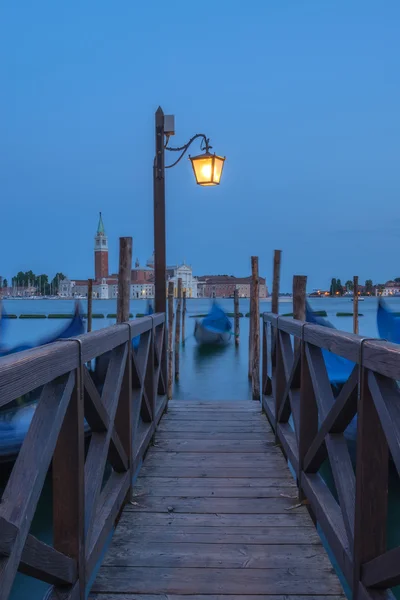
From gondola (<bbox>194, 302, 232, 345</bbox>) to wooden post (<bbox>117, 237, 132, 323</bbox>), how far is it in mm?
15252

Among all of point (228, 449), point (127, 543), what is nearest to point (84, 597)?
point (127, 543)

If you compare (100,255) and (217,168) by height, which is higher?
(100,255)

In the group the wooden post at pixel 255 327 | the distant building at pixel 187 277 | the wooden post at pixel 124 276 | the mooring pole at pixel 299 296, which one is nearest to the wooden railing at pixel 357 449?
the mooring pole at pixel 299 296

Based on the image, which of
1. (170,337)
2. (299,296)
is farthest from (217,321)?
(299,296)

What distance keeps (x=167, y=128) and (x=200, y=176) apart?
525 millimetres

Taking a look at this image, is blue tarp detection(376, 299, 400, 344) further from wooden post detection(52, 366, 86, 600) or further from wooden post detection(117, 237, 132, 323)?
wooden post detection(52, 366, 86, 600)

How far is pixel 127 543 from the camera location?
216cm

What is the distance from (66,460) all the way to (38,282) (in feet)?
331

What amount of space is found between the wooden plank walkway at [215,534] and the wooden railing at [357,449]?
178 millimetres

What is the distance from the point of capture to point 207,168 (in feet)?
15.2

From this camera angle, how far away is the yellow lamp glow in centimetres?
460

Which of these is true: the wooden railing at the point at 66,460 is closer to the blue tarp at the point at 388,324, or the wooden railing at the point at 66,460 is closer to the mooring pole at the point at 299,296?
the mooring pole at the point at 299,296

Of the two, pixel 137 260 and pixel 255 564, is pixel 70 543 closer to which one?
pixel 255 564

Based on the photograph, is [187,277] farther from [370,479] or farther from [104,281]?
[370,479]
